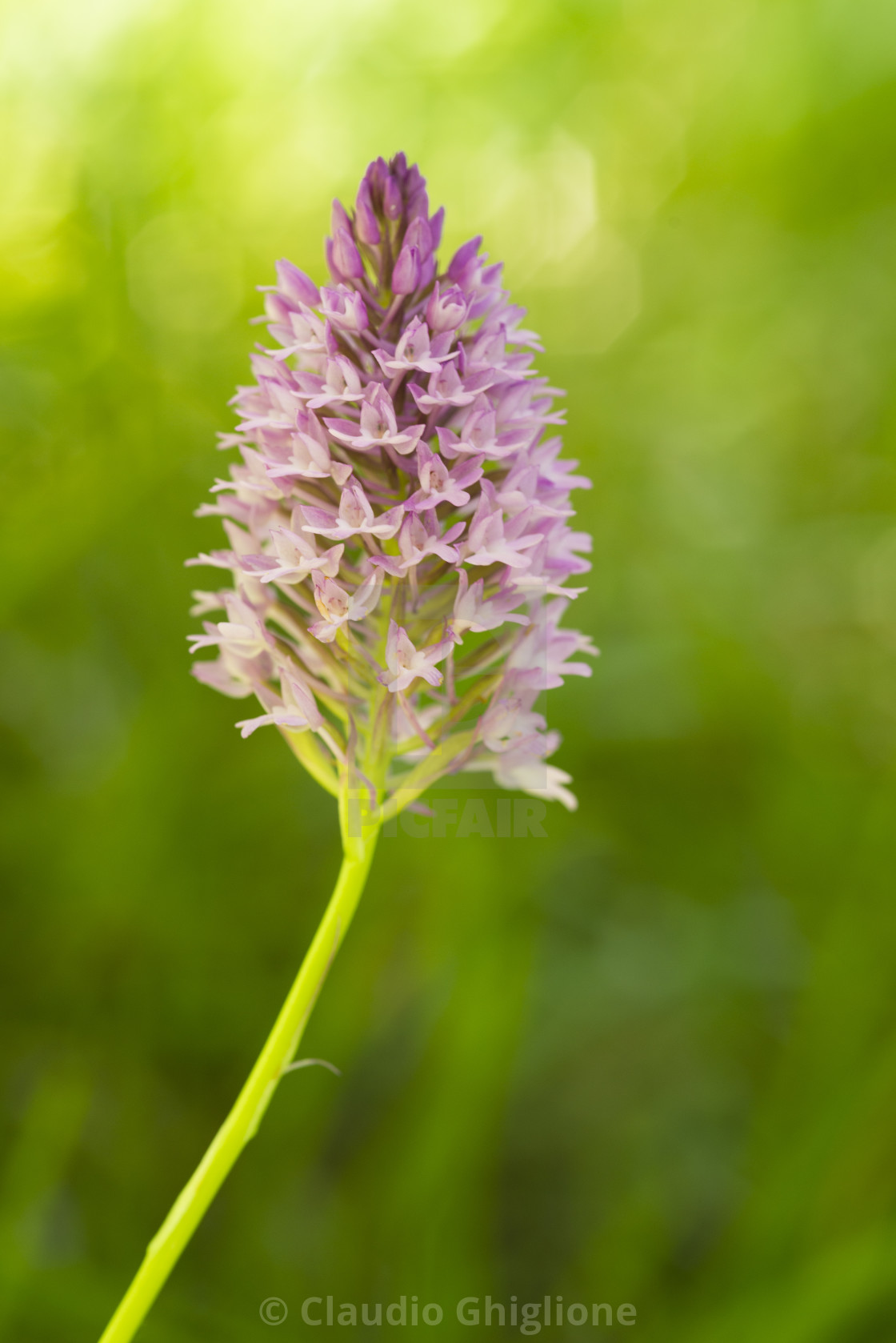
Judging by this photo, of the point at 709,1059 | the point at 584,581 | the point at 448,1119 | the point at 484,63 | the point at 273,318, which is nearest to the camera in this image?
the point at 273,318

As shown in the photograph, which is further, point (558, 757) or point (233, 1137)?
point (558, 757)

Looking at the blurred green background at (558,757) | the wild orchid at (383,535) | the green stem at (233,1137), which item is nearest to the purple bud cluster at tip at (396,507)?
the wild orchid at (383,535)

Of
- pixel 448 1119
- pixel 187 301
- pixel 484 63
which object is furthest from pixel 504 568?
pixel 484 63

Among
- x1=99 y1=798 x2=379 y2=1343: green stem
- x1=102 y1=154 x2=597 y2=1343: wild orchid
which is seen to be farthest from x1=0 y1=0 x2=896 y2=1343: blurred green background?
x1=102 y1=154 x2=597 y2=1343: wild orchid

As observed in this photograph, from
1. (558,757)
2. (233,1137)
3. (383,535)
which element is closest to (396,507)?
(383,535)

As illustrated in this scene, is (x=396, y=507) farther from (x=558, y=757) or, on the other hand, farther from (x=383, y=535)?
(x=558, y=757)

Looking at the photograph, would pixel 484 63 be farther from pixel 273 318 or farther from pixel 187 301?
pixel 273 318
